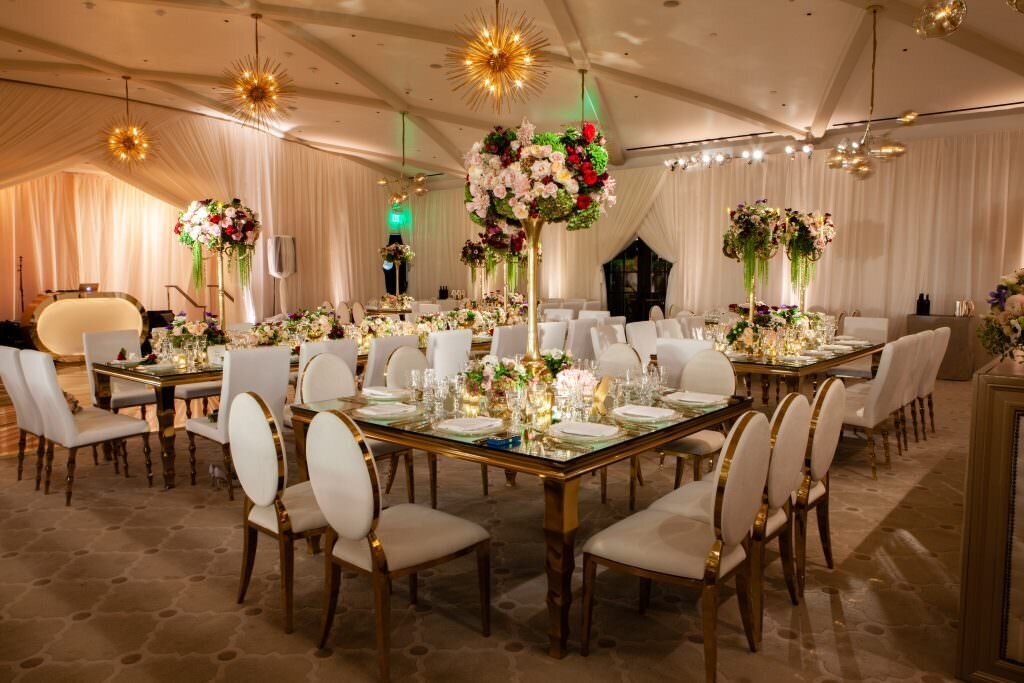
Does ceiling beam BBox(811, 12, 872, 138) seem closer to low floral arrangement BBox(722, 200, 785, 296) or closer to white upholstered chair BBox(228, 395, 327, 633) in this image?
low floral arrangement BBox(722, 200, 785, 296)

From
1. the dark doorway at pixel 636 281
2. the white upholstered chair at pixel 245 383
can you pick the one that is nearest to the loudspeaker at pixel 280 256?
the dark doorway at pixel 636 281

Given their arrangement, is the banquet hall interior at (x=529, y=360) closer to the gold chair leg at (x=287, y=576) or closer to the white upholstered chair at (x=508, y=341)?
the gold chair leg at (x=287, y=576)

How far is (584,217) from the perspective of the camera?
3.43 m

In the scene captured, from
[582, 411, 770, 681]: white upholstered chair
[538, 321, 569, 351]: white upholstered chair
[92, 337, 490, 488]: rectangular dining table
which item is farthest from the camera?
[538, 321, 569, 351]: white upholstered chair

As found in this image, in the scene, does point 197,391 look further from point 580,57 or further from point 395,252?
point 395,252

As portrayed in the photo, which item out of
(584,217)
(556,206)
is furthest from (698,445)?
(556,206)

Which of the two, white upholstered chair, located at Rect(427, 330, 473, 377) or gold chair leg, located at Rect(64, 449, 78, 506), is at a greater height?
white upholstered chair, located at Rect(427, 330, 473, 377)

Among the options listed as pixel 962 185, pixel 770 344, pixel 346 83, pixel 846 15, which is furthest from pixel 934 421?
pixel 346 83

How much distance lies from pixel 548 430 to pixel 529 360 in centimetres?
72

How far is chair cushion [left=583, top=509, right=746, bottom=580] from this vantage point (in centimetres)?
231

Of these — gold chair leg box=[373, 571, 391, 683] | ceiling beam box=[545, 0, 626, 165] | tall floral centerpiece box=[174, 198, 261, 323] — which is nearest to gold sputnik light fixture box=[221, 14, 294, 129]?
tall floral centerpiece box=[174, 198, 261, 323]

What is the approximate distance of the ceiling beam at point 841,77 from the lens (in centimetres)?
673

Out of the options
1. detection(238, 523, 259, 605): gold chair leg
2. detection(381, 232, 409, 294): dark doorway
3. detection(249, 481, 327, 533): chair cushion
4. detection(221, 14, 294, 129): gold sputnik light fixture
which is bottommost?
detection(238, 523, 259, 605): gold chair leg

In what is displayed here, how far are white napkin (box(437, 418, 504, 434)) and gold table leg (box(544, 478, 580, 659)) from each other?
1.48 ft
